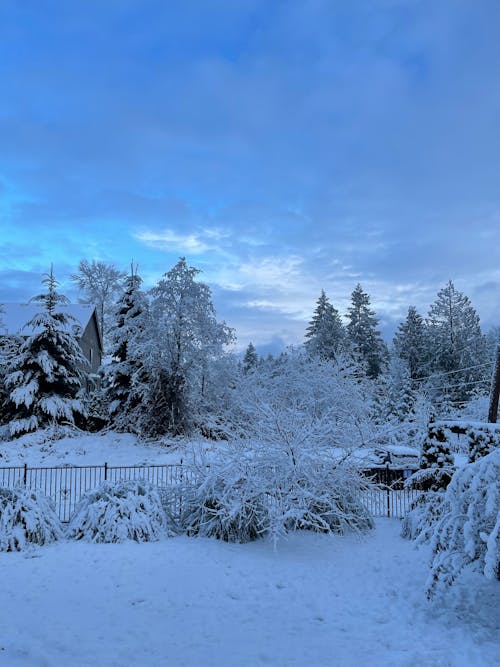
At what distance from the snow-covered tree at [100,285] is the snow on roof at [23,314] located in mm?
6571

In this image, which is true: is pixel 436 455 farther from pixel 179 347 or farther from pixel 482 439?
pixel 179 347

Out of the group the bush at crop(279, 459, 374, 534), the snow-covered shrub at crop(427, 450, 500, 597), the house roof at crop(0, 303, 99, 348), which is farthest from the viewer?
the house roof at crop(0, 303, 99, 348)

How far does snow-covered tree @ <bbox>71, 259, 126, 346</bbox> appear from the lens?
3925cm

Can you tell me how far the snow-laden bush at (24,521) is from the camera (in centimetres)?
864

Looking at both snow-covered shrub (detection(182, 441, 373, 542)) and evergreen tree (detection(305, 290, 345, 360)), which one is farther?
evergreen tree (detection(305, 290, 345, 360))

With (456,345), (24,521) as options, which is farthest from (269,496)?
(456,345)

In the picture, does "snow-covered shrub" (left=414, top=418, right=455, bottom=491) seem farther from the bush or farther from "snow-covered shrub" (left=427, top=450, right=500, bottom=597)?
"snow-covered shrub" (left=427, top=450, right=500, bottom=597)

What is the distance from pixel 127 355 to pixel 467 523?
59.9 feet

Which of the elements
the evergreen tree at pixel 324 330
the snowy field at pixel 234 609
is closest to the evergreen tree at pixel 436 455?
the snowy field at pixel 234 609

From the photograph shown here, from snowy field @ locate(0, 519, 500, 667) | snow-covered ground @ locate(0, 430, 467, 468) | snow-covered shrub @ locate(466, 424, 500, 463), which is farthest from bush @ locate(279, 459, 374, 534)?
snow-covered ground @ locate(0, 430, 467, 468)

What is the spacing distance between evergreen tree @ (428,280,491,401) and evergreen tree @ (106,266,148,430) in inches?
783

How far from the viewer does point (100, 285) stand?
3947cm

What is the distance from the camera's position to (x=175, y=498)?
1062cm

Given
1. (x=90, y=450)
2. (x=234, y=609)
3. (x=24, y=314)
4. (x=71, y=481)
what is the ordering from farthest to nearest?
(x=24, y=314) → (x=90, y=450) → (x=71, y=481) → (x=234, y=609)
